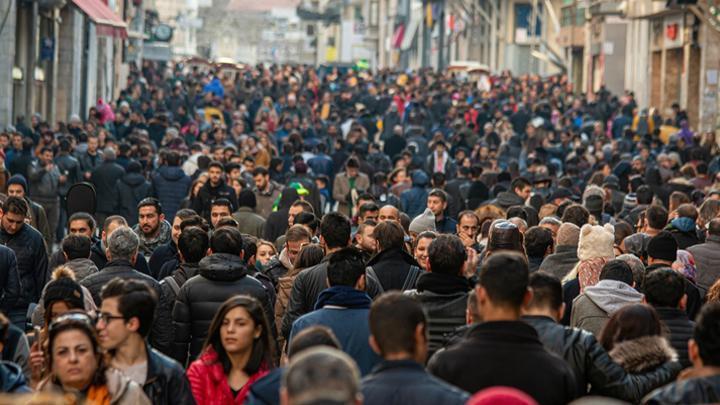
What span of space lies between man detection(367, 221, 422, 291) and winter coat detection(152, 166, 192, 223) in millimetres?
8776

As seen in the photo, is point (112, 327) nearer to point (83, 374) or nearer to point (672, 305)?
point (83, 374)

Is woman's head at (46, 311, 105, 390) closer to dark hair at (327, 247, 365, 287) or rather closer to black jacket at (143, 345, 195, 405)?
black jacket at (143, 345, 195, 405)

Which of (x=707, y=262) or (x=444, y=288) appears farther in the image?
(x=707, y=262)

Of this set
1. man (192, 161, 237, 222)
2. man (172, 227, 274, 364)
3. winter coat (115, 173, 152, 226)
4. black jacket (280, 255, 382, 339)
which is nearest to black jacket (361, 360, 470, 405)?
man (172, 227, 274, 364)

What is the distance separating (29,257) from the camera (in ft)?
38.0

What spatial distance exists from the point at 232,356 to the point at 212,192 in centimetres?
1019

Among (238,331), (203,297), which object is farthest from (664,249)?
(238,331)

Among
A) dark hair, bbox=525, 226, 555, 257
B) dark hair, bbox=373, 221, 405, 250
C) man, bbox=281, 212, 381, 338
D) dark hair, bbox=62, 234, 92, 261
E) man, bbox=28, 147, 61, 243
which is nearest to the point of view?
man, bbox=281, 212, 381, 338

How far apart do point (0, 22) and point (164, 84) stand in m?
21.5

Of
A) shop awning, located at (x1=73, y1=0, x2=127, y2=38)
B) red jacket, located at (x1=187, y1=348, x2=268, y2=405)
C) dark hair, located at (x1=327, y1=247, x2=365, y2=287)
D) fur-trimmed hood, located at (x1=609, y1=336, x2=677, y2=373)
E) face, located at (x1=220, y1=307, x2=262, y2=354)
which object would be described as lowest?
red jacket, located at (x1=187, y1=348, x2=268, y2=405)

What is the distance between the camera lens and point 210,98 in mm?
39250

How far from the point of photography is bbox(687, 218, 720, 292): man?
11586 millimetres

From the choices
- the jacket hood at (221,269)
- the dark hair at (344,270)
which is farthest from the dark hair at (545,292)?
the jacket hood at (221,269)

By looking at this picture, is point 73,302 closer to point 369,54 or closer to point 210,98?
point 210,98
